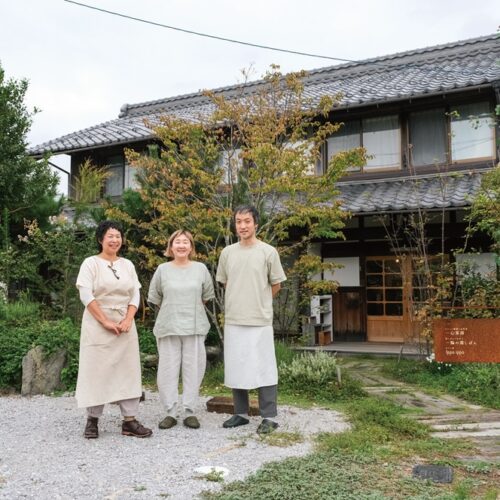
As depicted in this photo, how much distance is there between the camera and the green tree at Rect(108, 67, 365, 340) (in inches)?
264

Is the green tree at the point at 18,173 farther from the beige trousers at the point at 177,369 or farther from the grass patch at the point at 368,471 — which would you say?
the grass patch at the point at 368,471

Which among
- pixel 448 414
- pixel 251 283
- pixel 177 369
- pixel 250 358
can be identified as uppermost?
pixel 251 283

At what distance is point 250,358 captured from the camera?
4.55m

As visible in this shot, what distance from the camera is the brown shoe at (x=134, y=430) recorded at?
434 centimetres

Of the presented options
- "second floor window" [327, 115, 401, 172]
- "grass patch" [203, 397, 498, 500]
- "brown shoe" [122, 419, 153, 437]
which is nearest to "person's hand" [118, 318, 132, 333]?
"brown shoe" [122, 419, 153, 437]

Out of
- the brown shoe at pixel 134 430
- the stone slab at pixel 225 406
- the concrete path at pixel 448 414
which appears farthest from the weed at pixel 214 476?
the concrete path at pixel 448 414

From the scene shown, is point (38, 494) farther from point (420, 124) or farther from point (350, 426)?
point (420, 124)

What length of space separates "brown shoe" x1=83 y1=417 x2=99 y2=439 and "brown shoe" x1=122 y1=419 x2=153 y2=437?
0.23 meters

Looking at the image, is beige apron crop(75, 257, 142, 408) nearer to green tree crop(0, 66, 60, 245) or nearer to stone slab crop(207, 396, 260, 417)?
stone slab crop(207, 396, 260, 417)

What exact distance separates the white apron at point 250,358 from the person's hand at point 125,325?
2.82 ft

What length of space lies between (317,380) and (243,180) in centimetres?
273

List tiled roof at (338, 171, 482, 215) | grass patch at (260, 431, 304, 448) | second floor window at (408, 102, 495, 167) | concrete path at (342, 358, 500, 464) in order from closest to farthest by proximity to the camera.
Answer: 1. grass patch at (260, 431, 304, 448)
2. concrete path at (342, 358, 500, 464)
3. tiled roof at (338, 171, 482, 215)
4. second floor window at (408, 102, 495, 167)

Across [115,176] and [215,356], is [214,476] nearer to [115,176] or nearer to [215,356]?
[215,356]

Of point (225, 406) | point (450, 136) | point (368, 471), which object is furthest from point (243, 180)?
point (450, 136)
